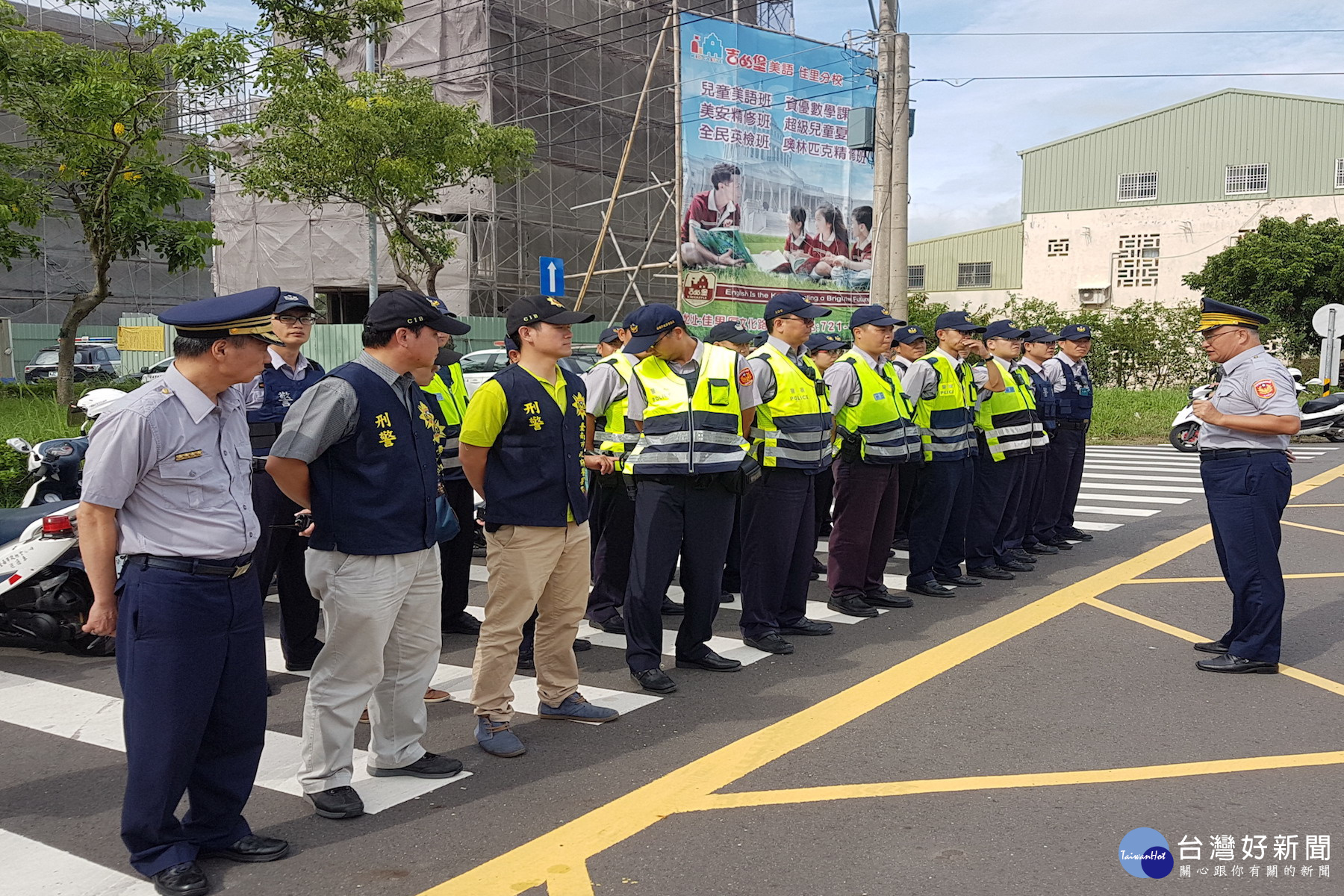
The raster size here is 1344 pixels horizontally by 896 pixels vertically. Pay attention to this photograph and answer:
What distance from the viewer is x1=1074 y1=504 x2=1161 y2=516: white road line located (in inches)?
476

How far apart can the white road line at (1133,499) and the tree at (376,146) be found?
39.8ft

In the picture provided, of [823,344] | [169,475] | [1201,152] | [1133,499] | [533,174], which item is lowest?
[1133,499]

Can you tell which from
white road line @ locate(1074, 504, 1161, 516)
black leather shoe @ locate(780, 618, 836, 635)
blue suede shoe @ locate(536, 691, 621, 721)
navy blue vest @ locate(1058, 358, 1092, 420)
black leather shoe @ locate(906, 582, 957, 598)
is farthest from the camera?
white road line @ locate(1074, 504, 1161, 516)

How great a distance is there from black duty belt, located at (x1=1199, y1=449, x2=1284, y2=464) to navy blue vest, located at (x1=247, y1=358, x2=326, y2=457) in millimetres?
4878

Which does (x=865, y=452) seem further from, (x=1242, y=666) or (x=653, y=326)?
(x=1242, y=666)

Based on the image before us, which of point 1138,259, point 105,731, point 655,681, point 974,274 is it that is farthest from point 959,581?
point 974,274

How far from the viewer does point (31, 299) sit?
3656cm

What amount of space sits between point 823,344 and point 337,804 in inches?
223

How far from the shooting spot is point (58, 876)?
12.2 feet

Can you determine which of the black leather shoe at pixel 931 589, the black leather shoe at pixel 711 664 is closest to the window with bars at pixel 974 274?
the black leather shoe at pixel 931 589

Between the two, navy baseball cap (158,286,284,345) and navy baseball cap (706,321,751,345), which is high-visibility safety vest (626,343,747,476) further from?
navy baseball cap (158,286,284,345)

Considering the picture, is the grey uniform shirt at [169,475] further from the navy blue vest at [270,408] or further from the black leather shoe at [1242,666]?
the black leather shoe at [1242,666]

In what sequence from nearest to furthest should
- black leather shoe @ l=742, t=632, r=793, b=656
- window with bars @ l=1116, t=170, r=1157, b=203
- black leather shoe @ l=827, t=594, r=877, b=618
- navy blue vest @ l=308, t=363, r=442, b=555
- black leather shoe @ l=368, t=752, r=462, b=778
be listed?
navy blue vest @ l=308, t=363, r=442, b=555, black leather shoe @ l=368, t=752, r=462, b=778, black leather shoe @ l=742, t=632, r=793, b=656, black leather shoe @ l=827, t=594, r=877, b=618, window with bars @ l=1116, t=170, r=1157, b=203

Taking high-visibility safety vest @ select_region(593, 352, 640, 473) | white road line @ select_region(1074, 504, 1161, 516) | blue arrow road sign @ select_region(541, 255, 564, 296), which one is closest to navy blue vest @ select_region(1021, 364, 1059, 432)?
white road line @ select_region(1074, 504, 1161, 516)
